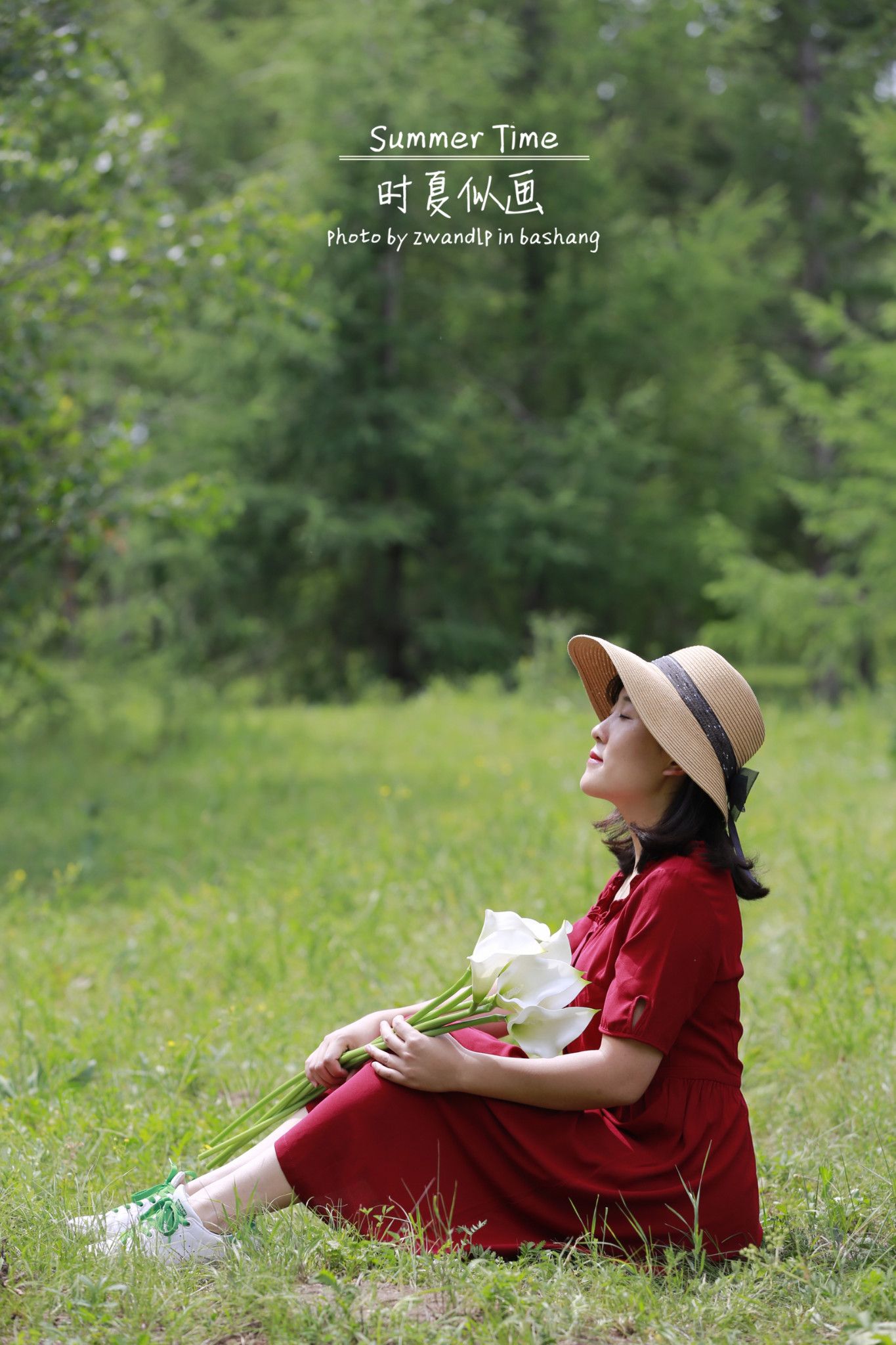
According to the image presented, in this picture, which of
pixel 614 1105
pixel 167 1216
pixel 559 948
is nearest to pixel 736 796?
pixel 559 948

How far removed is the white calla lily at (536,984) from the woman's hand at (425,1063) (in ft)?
0.41

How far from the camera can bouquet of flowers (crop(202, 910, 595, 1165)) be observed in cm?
209

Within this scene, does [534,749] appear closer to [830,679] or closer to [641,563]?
[641,563]

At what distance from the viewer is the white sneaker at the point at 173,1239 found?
2170 millimetres

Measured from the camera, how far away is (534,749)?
26.2 ft

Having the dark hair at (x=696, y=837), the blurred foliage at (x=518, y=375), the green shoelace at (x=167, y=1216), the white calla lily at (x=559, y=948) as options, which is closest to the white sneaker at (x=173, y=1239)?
the green shoelace at (x=167, y=1216)

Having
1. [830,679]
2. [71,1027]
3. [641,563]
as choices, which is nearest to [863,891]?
[71,1027]

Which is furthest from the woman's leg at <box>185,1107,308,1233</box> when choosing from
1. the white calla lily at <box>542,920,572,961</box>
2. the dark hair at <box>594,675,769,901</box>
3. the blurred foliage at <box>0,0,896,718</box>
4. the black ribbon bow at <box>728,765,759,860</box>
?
the blurred foliage at <box>0,0,896,718</box>

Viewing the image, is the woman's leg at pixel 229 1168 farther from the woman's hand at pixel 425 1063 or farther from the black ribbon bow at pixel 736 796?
the black ribbon bow at pixel 736 796

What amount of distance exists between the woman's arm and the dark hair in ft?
1.11

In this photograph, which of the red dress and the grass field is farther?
the red dress

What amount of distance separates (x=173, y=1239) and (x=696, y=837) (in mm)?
1153

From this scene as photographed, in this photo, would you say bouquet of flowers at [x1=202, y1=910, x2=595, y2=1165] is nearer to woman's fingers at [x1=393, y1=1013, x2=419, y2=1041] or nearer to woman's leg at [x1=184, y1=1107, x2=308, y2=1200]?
woman's fingers at [x1=393, y1=1013, x2=419, y2=1041]

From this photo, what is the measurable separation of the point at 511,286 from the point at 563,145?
5.57 ft
